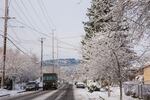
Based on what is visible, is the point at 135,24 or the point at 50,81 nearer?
the point at 135,24

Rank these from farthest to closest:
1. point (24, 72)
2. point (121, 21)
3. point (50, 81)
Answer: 1. point (24, 72)
2. point (50, 81)
3. point (121, 21)

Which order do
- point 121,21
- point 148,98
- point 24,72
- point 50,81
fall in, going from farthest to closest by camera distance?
point 24,72 < point 50,81 < point 148,98 < point 121,21

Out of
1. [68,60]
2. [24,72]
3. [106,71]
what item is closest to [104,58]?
[106,71]

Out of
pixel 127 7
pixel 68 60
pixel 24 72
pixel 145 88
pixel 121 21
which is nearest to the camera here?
pixel 127 7

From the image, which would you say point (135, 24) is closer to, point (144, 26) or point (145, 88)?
point (144, 26)

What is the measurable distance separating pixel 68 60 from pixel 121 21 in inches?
5215

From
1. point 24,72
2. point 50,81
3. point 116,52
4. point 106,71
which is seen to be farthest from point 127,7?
point 24,72

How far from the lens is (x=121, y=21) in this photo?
43.6ft

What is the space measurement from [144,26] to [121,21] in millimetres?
1202

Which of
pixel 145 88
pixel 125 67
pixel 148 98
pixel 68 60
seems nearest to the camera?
pixel 148 98

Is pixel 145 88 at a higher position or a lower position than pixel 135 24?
lower

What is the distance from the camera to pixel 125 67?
31.1 m

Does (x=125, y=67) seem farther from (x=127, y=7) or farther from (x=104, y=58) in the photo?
(x=127, y=7)

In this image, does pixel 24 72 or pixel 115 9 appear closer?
pixel 115 9
